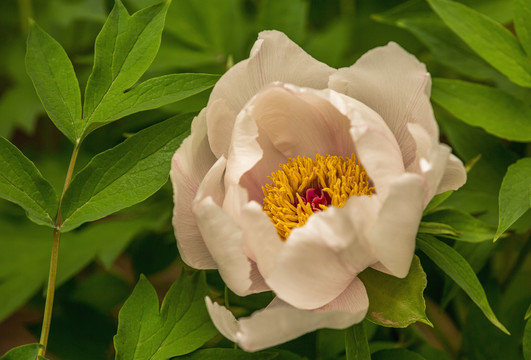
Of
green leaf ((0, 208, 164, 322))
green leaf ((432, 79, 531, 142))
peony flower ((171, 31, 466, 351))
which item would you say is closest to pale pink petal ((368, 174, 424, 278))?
peony flower ((171, 31, 466, 351))

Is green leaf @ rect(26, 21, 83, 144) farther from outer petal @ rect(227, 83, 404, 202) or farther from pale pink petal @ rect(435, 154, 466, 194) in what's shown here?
pale pink petal @ rect(435, 154, 466, 194)

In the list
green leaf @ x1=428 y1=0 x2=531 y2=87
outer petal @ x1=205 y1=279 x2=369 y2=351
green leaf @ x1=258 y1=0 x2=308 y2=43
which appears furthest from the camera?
green leaf @ x1=258 y1=0 x2=308 y2=43

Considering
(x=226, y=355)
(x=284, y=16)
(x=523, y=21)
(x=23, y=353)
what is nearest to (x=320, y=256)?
(x=226, y=355)

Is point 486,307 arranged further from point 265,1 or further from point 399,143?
point 265,1

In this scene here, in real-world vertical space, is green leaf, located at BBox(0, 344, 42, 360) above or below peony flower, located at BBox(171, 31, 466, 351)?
below

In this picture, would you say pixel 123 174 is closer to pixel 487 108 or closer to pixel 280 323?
pixel 280 323

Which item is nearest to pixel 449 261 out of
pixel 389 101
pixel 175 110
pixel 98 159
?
pixel 389 101

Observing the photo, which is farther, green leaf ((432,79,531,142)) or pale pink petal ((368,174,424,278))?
green leaf ((432,79,531,142))
